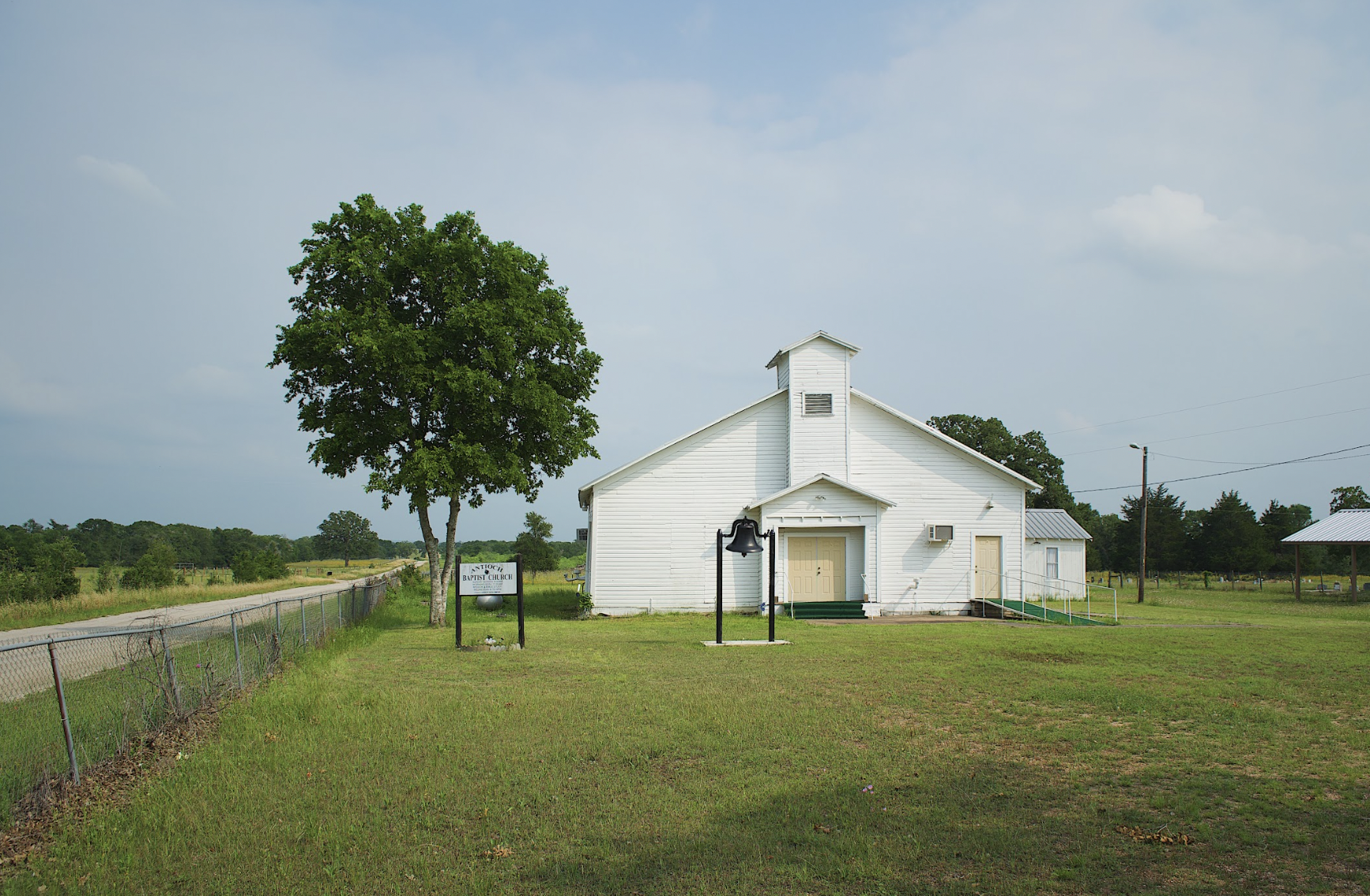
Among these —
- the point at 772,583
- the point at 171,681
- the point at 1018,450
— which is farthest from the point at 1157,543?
the point at 171,681

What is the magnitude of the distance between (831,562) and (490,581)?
39.3 ft

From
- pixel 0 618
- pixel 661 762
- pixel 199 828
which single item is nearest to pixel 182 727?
pixel 199 828

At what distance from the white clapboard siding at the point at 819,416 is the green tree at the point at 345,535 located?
385 feet

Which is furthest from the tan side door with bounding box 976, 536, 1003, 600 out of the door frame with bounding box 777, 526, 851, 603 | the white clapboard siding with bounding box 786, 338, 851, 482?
the white clapboard siding with bounding box 786, 338, 851, 482

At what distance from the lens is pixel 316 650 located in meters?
14.6

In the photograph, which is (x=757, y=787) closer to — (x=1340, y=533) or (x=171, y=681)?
(x=171, y=681)

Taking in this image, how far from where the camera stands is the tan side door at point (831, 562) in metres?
25.5

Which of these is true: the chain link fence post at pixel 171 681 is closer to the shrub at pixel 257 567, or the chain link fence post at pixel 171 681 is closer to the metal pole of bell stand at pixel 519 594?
the metal pole of bell stand at pixel 519 594

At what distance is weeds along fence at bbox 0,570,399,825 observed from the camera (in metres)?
6.68

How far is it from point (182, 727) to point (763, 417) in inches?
769

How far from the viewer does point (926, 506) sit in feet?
85.1

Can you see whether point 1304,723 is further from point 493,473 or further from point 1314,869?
point 493,473

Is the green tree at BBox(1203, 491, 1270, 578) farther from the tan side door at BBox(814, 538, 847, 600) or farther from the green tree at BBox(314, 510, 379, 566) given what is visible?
the green tree at BBox(314, 510, 379, 566)

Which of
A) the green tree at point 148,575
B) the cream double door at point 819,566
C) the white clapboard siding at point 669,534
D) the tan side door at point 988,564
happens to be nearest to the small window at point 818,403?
the white clapboard siding at point 669,534
